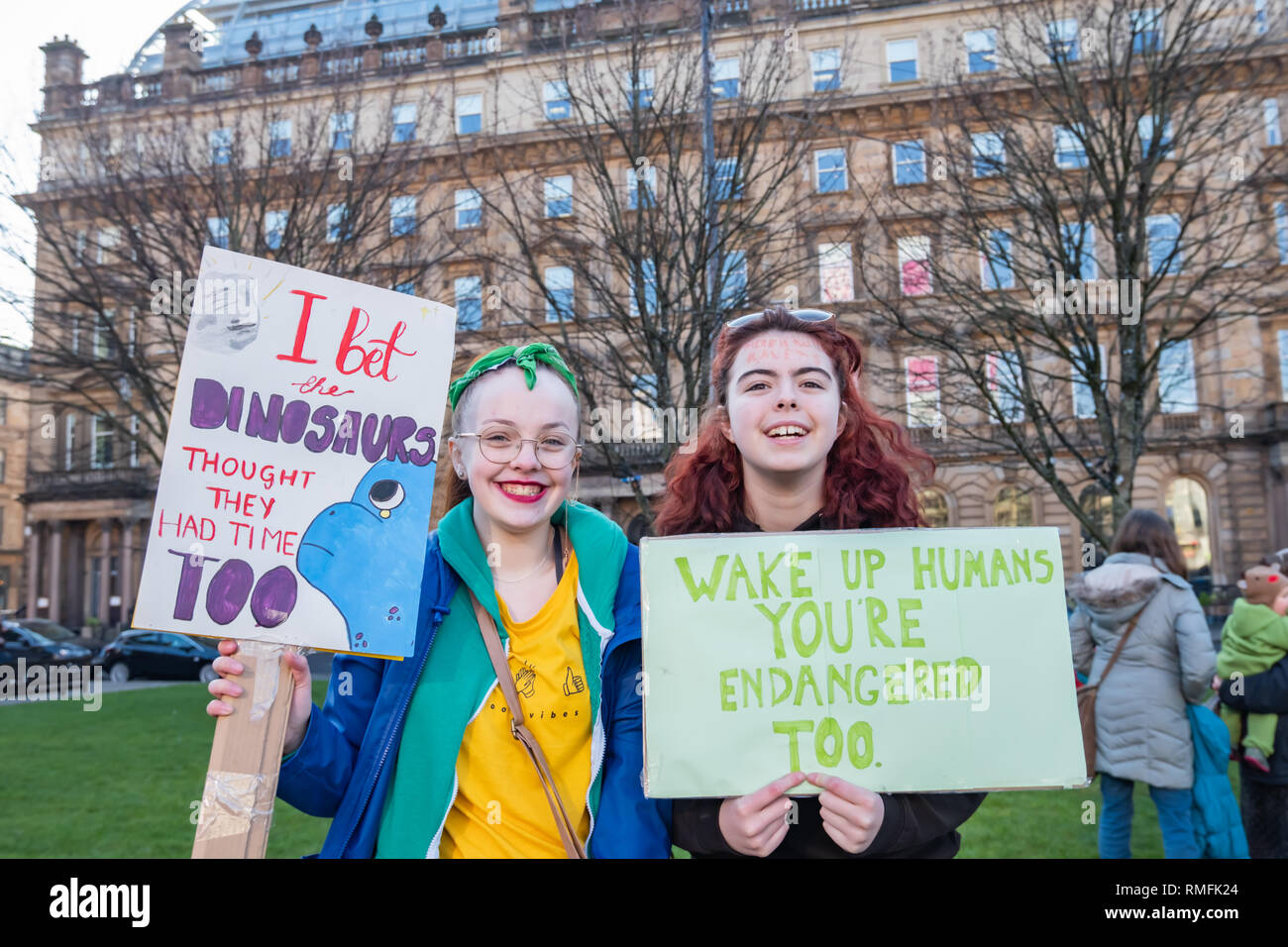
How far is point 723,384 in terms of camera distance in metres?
2.68

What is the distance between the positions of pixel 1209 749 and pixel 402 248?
1227 centimetres

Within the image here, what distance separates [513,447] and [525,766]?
2.58 feet

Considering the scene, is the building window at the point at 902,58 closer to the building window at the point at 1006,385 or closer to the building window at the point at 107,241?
the building window at the point at 1006,385

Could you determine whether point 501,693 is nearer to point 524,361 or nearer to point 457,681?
point 457,681

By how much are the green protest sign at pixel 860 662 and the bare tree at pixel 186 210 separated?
440 inches

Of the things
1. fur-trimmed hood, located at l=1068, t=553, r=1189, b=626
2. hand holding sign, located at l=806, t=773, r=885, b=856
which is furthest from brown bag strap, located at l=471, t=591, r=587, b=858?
fur-trimmed hood, located at l=1068, t=553, r=1189, b=626

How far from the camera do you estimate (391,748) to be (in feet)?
7.47

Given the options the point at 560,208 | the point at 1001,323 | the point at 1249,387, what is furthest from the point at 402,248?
the point at 1249,387

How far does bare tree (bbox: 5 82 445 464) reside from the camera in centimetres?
1234

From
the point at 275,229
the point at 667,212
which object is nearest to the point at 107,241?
the point at 275,229

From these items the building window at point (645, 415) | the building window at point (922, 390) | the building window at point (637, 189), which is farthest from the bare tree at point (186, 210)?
the building window at point (922, 390)

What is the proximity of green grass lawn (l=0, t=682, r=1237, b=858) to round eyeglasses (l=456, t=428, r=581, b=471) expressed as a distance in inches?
111
